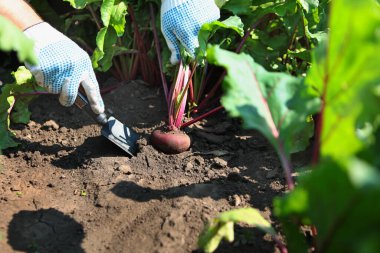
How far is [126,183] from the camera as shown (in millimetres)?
2568

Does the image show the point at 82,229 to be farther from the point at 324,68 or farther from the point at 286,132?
the point at 324,68

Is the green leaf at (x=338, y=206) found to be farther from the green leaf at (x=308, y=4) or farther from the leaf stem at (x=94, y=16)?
the leaf stem at (x=94, y=16)

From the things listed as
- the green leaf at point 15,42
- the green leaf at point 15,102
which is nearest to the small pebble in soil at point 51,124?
the green leaf at point 15,102

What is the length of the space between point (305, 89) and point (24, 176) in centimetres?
165

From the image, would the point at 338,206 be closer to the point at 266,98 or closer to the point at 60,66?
the point at 266,98

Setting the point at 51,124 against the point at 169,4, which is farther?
the point at 51,124

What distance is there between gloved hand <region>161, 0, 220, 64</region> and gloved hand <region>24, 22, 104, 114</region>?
0.54 meters

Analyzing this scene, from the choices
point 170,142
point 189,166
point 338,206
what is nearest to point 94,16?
point 170,142

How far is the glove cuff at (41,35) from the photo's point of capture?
2633 millimetres

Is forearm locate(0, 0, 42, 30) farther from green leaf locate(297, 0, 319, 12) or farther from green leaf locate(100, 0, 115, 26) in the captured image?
green leaf locate(297, 0, 319, 12)

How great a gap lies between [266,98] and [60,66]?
1.25 metres

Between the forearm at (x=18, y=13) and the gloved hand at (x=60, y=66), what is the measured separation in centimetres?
4

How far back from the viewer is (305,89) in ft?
5.96

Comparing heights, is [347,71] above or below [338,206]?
above
